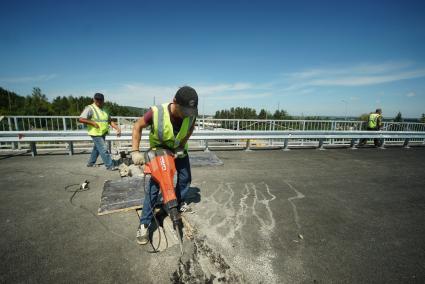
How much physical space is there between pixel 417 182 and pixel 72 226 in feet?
25.7

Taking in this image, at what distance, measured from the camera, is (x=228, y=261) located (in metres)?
2.58

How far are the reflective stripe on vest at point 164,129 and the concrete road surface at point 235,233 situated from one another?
1.35 metres

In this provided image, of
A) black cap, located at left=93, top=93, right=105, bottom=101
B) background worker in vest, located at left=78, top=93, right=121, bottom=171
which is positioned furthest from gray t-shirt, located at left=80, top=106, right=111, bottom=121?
black cap, located at left=93, top=93, right=105, bottom=101

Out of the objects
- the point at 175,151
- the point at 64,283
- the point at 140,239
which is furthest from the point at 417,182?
the point at 64,283

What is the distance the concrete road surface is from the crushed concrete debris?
0.04 ft

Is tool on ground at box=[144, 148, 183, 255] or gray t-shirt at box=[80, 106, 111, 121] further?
gray t-shirt at box=[80, 106, 111, 121]

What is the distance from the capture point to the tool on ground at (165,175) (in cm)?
251

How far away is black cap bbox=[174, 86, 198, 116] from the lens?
8.30 feet

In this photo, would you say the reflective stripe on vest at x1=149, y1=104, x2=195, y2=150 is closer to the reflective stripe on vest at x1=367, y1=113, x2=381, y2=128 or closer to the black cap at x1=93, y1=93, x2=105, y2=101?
the black cap at x1=93, y1=93, x2=105, y2=101

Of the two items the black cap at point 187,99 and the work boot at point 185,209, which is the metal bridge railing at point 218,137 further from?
the black cap at point 187,99

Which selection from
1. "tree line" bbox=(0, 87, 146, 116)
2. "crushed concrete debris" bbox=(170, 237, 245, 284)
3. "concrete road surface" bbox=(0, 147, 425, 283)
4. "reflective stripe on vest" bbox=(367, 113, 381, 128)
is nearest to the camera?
"crushed concrete debris" bbox=(170, 237, 245, 284)

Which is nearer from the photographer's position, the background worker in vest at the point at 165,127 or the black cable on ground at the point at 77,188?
the background worker in vest at the point at 165,127

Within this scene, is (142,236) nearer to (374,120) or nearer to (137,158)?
(137,158)

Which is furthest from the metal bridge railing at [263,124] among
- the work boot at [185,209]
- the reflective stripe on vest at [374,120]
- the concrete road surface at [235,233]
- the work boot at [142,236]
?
the work boot at [142,236]
